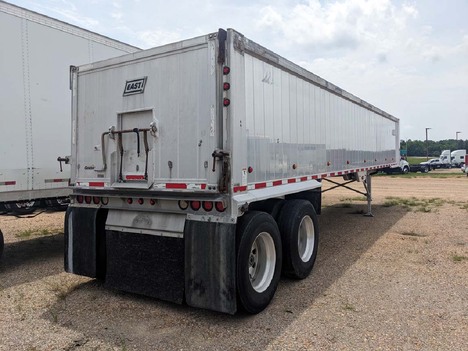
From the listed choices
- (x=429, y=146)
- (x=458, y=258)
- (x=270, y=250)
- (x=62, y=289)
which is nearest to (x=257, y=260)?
(x=270, y=250)

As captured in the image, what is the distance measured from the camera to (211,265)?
3.99 m

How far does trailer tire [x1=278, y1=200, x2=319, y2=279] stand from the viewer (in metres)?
5.16

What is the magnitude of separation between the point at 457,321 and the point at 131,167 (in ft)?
13.2

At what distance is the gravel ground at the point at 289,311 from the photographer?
12.1 feet

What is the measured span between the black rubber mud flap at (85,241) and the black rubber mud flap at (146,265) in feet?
0.85

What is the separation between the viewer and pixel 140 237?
4.62m

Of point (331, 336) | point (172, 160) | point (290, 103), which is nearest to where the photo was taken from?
point (331, 336)

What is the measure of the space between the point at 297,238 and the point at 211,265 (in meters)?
1.68

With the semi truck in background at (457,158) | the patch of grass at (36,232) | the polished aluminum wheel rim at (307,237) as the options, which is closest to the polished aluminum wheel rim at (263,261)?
Result: the polished aluminum wheel rim at (307,237)

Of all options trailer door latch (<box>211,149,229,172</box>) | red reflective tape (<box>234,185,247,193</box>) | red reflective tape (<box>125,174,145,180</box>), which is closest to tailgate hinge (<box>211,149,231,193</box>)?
trailer door latch (<box>211,149,229,172</box>)

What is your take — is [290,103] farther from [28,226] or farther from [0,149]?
[28,226]

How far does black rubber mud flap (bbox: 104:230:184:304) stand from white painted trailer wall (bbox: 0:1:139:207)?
7.00 feet

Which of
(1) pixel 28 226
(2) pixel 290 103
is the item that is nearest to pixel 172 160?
(2) pixel 290 103

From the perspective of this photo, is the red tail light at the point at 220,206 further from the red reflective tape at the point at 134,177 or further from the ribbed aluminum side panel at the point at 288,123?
the red reflective tape at the point at 134,177
